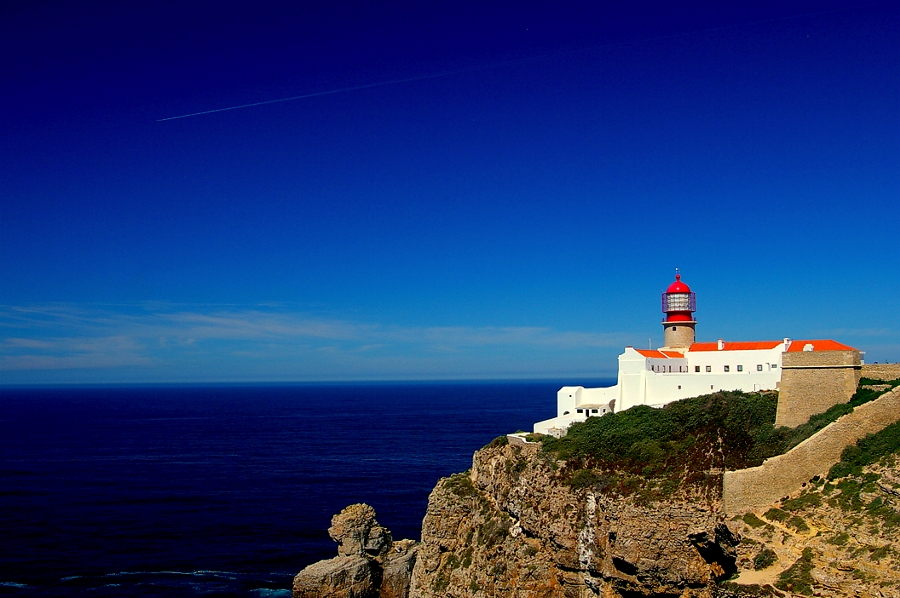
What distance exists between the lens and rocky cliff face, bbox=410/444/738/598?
2856cm

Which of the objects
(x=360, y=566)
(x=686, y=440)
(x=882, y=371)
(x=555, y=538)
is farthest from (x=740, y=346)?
(x=360, y=566)

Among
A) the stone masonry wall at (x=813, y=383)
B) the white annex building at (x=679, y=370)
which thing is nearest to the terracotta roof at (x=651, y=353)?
the white annex building at (x=679, y=370)

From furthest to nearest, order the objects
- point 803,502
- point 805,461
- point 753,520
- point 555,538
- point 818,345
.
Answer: point 818,345, point 555,538, point 805,461, point 753,520, point 803,502

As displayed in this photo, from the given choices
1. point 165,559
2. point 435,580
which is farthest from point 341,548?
point 165,559

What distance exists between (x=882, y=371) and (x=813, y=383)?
3.99 m

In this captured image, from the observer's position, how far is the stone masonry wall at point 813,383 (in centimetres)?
3272

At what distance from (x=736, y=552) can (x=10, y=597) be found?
43.8m

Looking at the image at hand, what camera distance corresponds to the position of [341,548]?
143 ft

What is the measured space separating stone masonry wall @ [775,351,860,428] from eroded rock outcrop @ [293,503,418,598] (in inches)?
967

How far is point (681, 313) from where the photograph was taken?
47.3 meters

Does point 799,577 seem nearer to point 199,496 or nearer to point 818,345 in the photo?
point 818,345

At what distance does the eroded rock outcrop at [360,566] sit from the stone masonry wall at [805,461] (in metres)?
22.2

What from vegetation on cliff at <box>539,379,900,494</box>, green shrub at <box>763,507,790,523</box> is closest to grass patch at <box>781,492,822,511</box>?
green shrub at <box>763,507,790,523</box>

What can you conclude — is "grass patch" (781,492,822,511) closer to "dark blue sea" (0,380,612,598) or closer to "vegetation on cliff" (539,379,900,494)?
"vegetation on cliff" (539,379,900,494)
